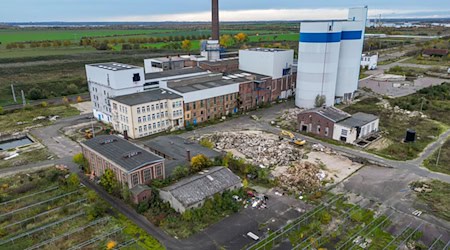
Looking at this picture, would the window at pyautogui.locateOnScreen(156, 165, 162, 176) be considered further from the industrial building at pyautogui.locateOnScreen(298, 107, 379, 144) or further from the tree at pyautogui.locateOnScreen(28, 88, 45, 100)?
the tree at pyautogui.locateOnScreen(28, 88, 45, 100)

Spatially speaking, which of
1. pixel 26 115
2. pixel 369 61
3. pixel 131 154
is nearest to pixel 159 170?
pixel 131 154

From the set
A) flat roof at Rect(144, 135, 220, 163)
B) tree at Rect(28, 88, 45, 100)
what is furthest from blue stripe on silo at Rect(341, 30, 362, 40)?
tree at Rect(28, 88, 45, 100)

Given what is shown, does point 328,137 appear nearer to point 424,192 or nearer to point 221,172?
point 424,192

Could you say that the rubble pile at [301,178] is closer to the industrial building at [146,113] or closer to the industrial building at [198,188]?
the industrial building at [198,188]

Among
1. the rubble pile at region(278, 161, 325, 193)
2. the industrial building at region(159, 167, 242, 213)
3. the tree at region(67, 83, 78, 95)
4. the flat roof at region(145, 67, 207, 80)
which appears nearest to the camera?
the industrial building at region(159, 167, 242, 213)

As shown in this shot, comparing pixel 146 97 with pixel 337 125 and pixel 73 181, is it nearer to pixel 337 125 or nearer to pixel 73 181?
pixel 73 181

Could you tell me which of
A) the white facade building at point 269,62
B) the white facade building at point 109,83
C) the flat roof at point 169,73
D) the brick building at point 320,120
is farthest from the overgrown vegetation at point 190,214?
the white facade building at point 269,62
